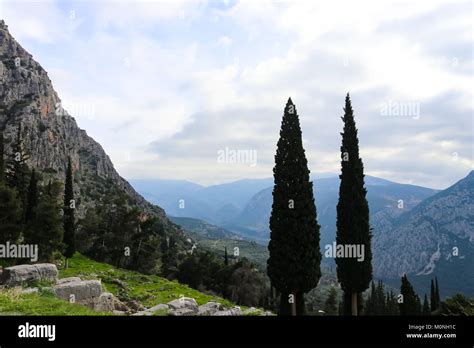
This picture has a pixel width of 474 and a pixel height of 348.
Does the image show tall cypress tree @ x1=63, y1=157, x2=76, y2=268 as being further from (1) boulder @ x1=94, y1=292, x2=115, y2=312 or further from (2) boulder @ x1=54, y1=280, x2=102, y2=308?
(2) boulder @ x1=54, y1=280, x2=102, y2=308

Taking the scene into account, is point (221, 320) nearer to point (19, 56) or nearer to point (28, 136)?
point (28, 136)

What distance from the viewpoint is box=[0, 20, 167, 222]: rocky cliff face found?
136 m

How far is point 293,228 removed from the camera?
1457 inches

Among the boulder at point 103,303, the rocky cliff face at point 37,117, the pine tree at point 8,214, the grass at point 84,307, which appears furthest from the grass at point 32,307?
the rocky cliff face at point 37,117

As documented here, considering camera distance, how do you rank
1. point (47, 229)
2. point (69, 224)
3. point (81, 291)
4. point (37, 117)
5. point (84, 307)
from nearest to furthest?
point (84, 307)
point (81, 291)
point (47, 229)
point (69, 224)
point (37, 117)

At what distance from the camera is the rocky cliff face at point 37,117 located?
136250mm

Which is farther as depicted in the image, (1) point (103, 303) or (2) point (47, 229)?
(2) point (47, 229)

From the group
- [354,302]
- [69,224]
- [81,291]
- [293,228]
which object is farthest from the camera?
[69,224]

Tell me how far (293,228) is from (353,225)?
7.39 metres

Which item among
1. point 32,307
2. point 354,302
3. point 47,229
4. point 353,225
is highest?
point 353,225

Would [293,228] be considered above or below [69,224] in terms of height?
below

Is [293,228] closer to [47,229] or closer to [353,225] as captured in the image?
[353,225]

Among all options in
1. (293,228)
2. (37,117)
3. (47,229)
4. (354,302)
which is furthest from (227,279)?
(37,117)

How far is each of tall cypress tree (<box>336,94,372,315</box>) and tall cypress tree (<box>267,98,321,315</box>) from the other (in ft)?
14.2
